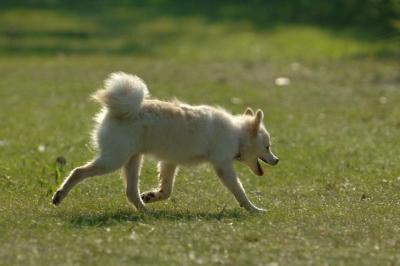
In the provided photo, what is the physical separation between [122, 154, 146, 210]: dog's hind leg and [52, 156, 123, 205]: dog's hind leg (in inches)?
22.3

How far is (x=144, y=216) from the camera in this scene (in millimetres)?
9102

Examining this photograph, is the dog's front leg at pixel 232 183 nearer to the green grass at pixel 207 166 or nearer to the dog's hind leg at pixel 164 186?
the green grass at pixel 207 166

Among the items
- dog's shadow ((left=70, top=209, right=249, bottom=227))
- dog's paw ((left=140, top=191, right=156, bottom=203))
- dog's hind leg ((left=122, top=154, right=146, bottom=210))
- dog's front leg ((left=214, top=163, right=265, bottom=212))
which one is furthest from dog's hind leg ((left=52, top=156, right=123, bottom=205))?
dog's front leg ((left=214, top=163, right=265, bottom=212))

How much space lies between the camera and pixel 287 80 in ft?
73.4

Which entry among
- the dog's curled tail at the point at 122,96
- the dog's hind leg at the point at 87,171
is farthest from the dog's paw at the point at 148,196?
the dog's curled tail at the point at 122,96

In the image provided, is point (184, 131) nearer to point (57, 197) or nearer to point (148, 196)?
point (148, 196)

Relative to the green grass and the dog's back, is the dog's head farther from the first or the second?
the green grass

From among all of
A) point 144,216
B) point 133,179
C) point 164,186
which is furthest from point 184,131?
point 144,216

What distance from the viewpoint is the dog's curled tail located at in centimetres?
918

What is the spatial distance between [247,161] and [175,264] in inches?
145

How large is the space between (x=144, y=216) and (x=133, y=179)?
2.72 ft

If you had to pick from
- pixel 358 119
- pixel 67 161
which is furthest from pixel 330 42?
pixel 67 161

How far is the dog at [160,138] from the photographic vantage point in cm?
923

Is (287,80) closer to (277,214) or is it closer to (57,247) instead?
(277,214)
